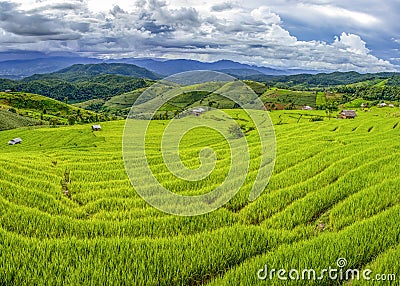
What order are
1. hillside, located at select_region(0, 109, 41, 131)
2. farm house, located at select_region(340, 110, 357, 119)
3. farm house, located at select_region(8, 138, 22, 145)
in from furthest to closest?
hillside, located at select_region(0, 109, 41, 131) → farm house, located at select_region(340, 110, 357, 119) → farm house, located at select_region(8, 138, 22, 145)

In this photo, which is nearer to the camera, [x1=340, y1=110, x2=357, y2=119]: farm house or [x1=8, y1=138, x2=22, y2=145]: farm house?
[x1=8, y1=138, x2=22, y2=145]: farm house

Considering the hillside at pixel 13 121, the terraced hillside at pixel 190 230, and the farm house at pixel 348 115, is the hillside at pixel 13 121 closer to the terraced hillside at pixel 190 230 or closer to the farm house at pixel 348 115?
the farm house at pixel 348 115

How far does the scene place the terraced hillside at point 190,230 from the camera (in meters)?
4.50

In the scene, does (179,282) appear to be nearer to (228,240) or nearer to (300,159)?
(228,240)

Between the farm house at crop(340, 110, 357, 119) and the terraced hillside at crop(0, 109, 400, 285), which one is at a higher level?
the terraced hillside at crop(0, 109, 400, 285)

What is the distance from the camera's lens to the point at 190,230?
586cm

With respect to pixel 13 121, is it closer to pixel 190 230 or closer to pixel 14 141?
pixel 14 141

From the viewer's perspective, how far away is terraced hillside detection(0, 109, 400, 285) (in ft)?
14.8

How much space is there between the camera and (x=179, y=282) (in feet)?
14.5

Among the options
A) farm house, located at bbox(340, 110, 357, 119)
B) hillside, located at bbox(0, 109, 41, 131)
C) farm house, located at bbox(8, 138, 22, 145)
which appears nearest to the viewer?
farm house, located at bbox(8, 138, 22, 145)

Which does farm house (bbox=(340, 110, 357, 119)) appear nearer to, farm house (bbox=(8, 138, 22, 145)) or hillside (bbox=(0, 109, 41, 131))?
farm house (bbox=(8, 138, 22, 145))

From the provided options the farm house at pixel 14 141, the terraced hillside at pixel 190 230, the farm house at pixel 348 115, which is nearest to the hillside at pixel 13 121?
the farm house at pixel 14 141

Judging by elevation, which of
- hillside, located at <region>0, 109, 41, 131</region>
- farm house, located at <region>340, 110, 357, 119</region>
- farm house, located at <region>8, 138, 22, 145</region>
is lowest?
hillside, located at <region>0, 109, 41, 131</region>

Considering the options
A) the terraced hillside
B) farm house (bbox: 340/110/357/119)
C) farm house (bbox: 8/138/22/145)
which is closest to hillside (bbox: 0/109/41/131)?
farm house (bbox: 8/138/22/145)
